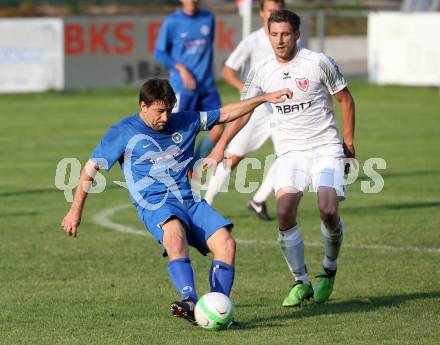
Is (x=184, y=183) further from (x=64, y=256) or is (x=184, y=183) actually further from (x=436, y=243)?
(x=436, y=243)

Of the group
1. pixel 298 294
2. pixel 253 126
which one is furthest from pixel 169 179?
pixel 253 126

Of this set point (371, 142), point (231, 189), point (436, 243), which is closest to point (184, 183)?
point (436, 243)

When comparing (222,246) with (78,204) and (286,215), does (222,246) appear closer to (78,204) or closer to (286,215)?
(286,215)

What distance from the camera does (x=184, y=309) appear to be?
7.45 m

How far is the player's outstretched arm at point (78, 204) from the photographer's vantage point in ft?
25.4

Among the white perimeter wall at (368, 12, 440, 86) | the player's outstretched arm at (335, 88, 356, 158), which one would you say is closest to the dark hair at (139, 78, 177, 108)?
the player's outstretched arm at (335, 88, 356, 158)

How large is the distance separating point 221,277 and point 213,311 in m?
0.41

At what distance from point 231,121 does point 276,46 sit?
0.72m

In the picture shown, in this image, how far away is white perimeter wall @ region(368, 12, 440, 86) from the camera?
28.8 metres

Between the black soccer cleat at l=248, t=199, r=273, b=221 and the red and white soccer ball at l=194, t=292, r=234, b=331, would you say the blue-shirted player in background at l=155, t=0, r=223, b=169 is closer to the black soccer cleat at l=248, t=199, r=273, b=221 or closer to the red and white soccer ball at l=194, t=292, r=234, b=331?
the black soccer cleat at l=248, t=199, r=273, b=221

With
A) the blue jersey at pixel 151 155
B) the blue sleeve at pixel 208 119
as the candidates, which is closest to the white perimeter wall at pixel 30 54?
the blue sleeve at pixel 208 119

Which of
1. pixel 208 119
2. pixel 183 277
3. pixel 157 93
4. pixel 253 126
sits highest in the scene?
pixel 157 93

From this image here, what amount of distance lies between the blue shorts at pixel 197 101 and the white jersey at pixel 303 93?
5.47 m

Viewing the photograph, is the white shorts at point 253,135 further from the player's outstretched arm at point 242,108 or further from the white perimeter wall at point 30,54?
the white perimeter wall at point 30,54
